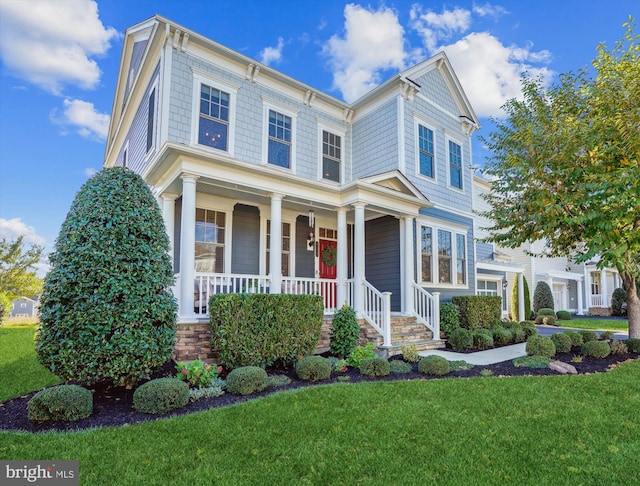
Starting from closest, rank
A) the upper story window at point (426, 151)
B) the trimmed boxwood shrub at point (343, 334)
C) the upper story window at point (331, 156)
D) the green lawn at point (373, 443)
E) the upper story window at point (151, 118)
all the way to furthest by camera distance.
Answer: the green lawn at point (373, 443) → the trimmed boxwood shrub at point (343, 334) → the upper story window at point (151, 118) → the upper story window at point (331, 156) → the upper story window at point (426, 151)

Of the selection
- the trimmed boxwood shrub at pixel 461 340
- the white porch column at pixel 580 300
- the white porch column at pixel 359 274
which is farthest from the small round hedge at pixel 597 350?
the white porch column at pixel 580 300

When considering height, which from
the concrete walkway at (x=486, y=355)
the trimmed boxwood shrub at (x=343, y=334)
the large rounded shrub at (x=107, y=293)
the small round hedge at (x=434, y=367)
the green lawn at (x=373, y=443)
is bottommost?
the concrete walkway at (x=486, y=355)

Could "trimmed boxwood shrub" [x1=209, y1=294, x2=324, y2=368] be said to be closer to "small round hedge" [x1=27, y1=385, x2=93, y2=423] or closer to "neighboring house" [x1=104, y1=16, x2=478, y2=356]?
"neighboring house" [x1=104, y1=16, x2=478, y2=356]

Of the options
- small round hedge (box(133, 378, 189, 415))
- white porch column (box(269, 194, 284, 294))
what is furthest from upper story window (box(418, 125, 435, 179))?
small round hedge (box(133, 378, 189, 415))

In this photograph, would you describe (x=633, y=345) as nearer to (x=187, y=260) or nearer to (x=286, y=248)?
(x=286, y=248)

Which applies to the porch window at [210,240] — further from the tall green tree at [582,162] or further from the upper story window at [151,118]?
the tall green tree at [582,162]

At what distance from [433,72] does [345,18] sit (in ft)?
11.2

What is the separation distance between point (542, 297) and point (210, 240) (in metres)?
20.6

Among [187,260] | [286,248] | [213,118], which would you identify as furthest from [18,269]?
[187,260]

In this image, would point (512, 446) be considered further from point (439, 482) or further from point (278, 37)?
point (278, 37)

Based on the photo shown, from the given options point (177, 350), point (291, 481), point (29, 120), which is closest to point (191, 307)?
point (177, 350)

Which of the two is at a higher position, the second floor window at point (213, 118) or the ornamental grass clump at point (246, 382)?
the second floor window at point (213, 118)

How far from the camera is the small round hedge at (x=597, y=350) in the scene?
787 cm

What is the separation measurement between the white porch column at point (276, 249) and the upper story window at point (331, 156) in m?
2.96
